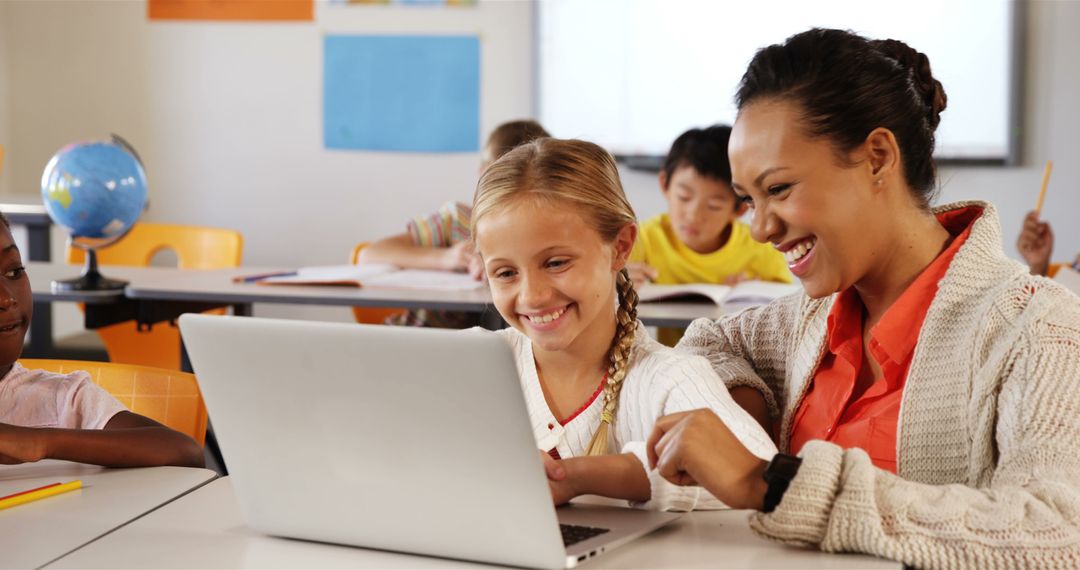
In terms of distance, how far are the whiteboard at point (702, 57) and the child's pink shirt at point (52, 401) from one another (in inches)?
111

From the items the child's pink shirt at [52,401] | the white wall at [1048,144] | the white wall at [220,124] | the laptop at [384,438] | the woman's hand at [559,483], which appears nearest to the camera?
the laptop at [384,438]

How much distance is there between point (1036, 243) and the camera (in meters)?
3.19

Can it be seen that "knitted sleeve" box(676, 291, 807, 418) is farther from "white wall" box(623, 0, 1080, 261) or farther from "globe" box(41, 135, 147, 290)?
"white wall" box(623, 0, 1080, 261)

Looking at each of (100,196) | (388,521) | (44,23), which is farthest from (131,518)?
(44,23)

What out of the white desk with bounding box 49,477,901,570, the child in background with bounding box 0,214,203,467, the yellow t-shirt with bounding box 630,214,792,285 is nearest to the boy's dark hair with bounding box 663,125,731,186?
the yellow t-shirt with bounding box 630,214,792,285

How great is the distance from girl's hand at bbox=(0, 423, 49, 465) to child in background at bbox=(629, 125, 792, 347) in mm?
1746

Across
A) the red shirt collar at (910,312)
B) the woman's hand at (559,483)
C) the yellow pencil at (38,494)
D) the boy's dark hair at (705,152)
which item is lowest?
the yellow pencil at (38,494)

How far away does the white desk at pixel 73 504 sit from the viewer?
1.01m

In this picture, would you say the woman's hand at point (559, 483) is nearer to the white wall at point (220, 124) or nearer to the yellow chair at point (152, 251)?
the yellow chair at point (152, 251)

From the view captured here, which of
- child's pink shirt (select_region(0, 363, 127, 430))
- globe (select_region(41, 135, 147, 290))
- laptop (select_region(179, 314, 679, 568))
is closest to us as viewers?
laptop (select_region(179, 314, 679, 568))

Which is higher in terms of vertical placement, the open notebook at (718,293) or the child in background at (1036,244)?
the child in background at (1036,244)

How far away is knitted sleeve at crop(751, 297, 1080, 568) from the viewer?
94 centimetres

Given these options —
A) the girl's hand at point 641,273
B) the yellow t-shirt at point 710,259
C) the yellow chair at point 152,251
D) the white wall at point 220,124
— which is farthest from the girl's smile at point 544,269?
the white wall at point 220,124

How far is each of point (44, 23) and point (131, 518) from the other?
403 centimetres
